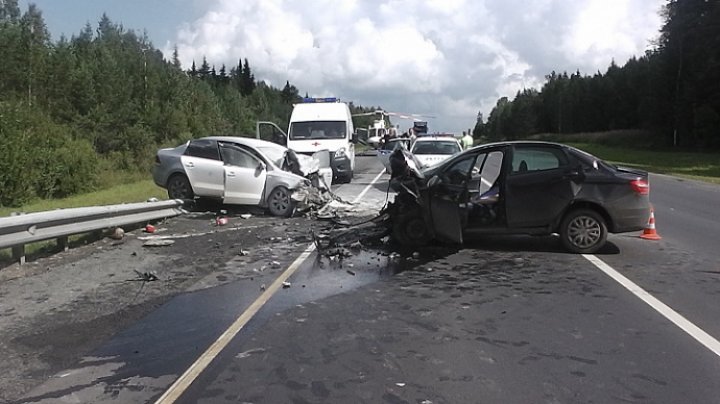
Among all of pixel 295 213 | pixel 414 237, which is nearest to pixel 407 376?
pixel 414 237

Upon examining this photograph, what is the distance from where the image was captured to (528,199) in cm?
973

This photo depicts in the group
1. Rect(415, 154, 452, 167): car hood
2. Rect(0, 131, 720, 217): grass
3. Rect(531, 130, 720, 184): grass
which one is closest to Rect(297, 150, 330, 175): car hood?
Rect(415, 154, 452, 167): car hood

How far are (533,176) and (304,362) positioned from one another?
229 inches

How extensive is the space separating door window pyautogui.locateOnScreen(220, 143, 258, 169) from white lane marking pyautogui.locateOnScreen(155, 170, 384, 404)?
609 cm

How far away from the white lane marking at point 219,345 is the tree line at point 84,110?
50.4ft

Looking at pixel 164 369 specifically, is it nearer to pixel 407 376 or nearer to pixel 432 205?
pixel 407 376

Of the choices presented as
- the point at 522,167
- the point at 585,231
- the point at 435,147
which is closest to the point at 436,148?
the point at 435,147

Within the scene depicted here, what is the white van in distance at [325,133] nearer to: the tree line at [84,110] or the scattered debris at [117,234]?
the tree line at [84,110]

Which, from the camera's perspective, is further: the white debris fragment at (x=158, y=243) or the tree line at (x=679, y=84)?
the tree line at (x=679, y=84)

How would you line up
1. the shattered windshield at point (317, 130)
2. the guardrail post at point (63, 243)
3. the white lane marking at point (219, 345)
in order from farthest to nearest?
the shattered windshield at point (317, 130) < the guardrail post at point (63, 243) < the white lane marking at point (219, 345)

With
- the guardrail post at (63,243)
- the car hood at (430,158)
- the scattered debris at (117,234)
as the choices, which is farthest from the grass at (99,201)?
the car hood at (430,158)

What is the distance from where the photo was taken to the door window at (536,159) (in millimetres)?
9945

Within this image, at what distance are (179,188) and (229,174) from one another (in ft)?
4.74

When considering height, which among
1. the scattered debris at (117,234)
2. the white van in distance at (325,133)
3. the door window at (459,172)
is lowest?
the scattered debris at (117,234)
